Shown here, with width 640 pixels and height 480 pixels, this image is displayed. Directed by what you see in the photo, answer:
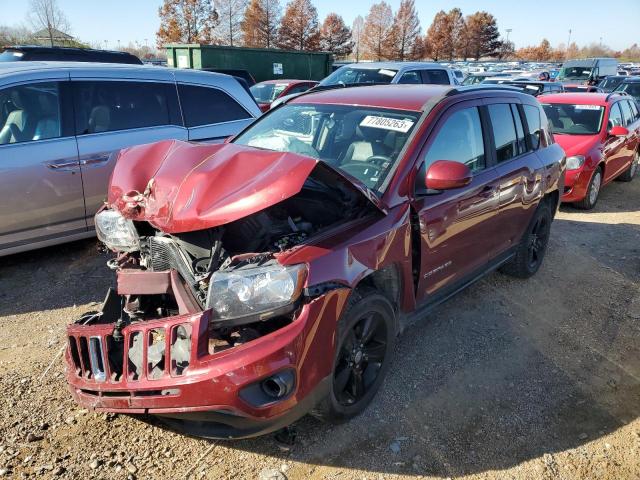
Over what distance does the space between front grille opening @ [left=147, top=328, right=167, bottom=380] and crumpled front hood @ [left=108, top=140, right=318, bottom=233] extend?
50 centimetres

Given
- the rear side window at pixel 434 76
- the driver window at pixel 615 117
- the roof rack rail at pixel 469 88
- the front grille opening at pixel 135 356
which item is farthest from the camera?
the rear side window at pixel 434 76

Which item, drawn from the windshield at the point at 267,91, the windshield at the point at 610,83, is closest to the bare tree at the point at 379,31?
the windshield at the point at 610,83

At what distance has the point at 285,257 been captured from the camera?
2.39 meters

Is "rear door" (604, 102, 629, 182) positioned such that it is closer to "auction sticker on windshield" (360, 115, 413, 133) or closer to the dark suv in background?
"auction sticker on windshield" (360, 115, 413, 133)

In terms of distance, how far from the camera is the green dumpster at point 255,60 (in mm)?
17438

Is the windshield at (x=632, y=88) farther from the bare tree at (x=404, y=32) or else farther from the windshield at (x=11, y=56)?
the bare tree at (x=404, y=32)

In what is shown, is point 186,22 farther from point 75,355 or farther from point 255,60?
point 75,355

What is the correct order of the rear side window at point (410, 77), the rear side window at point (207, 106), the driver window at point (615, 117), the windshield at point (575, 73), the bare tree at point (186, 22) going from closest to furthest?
the rear side window at point (207, 106) → the driver window at point (615, 117) → the rear side window at point (410, 77) → the windshield at point (575, 73) → the bare tree at point (186, 22)

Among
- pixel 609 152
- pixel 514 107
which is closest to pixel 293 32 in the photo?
pixel 609 152

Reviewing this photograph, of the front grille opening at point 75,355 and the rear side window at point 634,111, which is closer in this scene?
the front grille opening at point 75,355

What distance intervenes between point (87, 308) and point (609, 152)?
25.9ft

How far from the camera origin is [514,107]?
176 inches

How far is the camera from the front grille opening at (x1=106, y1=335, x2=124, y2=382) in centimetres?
241

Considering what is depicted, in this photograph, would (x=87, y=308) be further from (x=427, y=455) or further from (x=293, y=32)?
(x=293, y=32)
